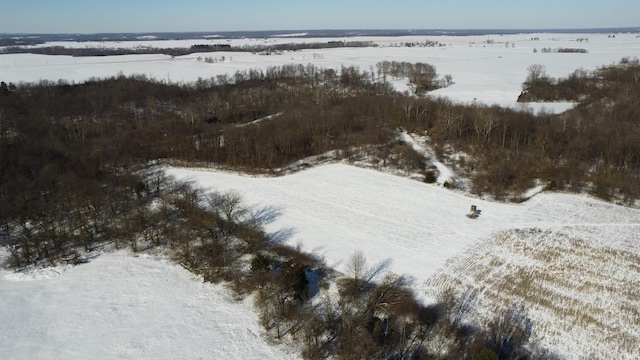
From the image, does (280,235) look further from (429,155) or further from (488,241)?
(429,155)

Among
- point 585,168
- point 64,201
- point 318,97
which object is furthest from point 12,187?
point 585,168

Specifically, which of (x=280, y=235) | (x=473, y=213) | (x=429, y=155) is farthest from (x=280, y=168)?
(x=473, y=213)

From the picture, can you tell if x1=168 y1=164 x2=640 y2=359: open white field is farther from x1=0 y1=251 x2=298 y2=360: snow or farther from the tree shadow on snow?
x1=0 y1=251 x2=298 y2=360: snow

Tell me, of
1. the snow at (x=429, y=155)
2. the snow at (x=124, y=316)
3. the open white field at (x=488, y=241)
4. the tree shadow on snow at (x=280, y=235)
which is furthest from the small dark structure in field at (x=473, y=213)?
the snow at (x=124, y=316)

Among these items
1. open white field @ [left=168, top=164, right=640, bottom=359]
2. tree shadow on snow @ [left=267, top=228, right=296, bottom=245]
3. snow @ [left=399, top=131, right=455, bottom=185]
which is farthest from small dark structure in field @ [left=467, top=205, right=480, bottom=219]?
tree shadow on snow @ [left=267, top=228, right=296, bottom=245]

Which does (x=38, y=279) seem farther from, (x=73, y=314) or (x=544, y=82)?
(x=544, y=82)

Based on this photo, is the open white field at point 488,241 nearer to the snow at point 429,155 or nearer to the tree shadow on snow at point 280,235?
the tree shadow on snow at point 280,235
